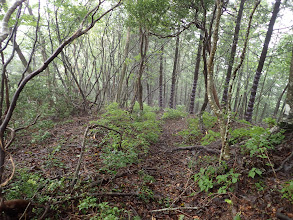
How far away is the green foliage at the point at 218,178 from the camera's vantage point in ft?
10.9

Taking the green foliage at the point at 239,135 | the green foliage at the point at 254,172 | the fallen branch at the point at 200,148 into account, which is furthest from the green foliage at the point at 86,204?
the green foliage at the point at 239,135

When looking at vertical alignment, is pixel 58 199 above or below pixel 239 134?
below

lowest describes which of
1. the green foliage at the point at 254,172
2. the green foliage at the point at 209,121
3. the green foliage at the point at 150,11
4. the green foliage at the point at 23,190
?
the green foliage at the point at 23,190

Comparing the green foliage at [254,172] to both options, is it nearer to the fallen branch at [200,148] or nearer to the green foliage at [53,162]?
the fallen branch at [200,148]

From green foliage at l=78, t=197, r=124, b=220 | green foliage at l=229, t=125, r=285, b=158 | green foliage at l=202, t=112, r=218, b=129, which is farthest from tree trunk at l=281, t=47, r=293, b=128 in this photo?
green foliage at l=78, t=197, r=124, b=220

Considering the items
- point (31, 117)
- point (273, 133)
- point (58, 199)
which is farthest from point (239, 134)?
point (31, 117)

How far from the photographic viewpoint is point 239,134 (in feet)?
15.7

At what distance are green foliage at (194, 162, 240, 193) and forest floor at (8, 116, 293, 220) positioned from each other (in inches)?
5.5

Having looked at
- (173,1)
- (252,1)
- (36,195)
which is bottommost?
(36,195)

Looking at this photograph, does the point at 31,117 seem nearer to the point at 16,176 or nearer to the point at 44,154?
the point at 44,154

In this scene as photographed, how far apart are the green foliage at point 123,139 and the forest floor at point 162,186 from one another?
0.86 feet

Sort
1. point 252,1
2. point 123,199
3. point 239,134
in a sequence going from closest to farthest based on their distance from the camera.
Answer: point 123,199, point 239,134, point 252,1

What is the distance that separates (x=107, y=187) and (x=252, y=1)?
36.7ft

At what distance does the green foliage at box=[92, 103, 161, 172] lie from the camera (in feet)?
14.1
